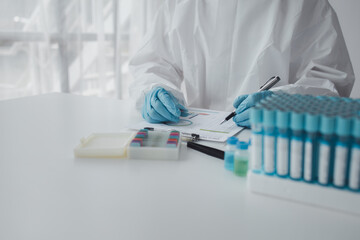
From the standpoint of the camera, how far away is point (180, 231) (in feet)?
1.42

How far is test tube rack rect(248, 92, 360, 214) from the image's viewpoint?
450mm

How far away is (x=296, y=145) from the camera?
0.48 meters

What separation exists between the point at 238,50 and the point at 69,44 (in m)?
1.39

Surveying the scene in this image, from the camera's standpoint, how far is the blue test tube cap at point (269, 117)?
0.48 metres

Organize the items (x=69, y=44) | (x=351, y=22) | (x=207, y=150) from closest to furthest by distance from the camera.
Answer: (x=207, y=150)
(x=69, y=44)
(x=351, y=22)

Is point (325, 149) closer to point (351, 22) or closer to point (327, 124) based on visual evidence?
point (327, 124)

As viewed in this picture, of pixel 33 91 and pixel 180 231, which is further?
pixel 33 91

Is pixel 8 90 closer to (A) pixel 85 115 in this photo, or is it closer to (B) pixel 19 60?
(B) pixel 19 60

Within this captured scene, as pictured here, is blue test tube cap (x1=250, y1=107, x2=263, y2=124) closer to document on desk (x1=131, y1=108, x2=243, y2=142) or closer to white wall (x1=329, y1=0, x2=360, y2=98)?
document on desk (x1=131, y1=108, x2=243, y2=142)

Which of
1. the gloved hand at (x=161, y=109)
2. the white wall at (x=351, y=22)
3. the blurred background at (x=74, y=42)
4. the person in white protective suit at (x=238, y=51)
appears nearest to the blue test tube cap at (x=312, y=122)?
the gloved hand at (x=161, y=109)

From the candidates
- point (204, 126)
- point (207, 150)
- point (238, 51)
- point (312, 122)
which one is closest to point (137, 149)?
point (207, 150)

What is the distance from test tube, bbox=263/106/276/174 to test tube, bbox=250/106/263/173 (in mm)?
11

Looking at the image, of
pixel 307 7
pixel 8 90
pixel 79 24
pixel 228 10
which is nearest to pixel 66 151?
pixel 228 10

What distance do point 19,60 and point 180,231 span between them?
1.79 meters
